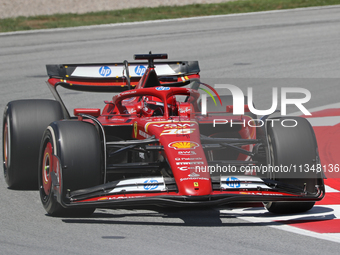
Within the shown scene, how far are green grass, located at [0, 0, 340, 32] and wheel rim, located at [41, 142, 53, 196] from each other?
56.0ft

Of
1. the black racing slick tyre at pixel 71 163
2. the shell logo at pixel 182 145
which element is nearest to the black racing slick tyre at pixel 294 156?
the shell logo at pixel 182 145

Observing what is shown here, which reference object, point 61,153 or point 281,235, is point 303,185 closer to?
point 281,235

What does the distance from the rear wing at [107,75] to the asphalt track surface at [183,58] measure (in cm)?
191

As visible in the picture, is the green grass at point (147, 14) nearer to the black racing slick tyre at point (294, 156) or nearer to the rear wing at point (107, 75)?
the rear wing at point (107, 75)

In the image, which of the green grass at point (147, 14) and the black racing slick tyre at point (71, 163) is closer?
the black racing slick tyre at point (71, 163)

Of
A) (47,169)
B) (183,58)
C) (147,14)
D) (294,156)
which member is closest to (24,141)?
(47,169)

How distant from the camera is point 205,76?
48.6 feet

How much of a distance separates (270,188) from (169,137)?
105 centimetres

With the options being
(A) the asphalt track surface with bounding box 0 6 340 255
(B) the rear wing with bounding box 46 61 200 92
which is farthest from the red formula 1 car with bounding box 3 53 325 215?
(B) the rear wing with bounding box 46 61 200 92

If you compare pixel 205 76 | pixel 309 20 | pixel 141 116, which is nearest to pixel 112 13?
pixel 309 20

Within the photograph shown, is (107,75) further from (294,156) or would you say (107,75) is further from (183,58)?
(183,58)

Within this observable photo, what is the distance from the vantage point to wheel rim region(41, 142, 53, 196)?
19.5ft

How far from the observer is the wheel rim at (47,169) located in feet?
19.5

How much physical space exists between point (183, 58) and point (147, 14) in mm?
8688
